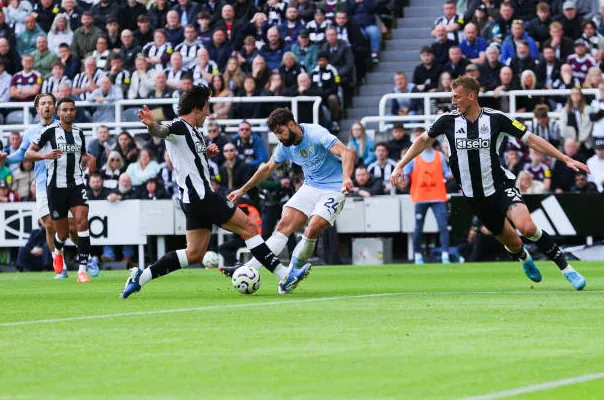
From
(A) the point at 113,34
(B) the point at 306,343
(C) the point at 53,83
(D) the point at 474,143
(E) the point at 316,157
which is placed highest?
(A) the point at 113,34

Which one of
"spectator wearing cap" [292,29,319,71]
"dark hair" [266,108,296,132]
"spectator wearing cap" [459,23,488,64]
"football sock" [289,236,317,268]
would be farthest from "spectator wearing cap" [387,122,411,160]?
"dark hair" [266,108,296,132]

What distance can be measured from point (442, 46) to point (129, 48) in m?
7.09

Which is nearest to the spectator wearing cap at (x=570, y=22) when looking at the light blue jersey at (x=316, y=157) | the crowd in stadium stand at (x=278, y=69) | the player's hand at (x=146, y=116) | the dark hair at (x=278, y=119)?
the crowd in stadium stand at (x=278, y=69)

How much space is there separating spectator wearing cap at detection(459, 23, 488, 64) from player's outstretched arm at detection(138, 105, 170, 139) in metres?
14.3

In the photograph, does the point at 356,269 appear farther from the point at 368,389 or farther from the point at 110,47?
the point at 368,389

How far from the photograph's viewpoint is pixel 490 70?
1039 inches

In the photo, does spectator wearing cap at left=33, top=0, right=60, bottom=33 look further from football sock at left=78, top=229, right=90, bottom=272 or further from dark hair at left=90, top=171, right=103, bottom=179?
football sock at left=78, top=229, right=90, bottom=272

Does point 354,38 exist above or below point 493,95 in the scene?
above

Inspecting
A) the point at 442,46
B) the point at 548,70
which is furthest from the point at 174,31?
the point at 548,70

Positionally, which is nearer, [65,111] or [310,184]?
[310,184]

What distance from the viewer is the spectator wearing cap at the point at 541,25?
27000 millimetres

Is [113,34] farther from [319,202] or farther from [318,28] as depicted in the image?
[319,202]

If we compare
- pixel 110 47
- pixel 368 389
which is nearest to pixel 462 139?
pixel 368 389

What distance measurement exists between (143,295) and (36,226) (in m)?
12.1
